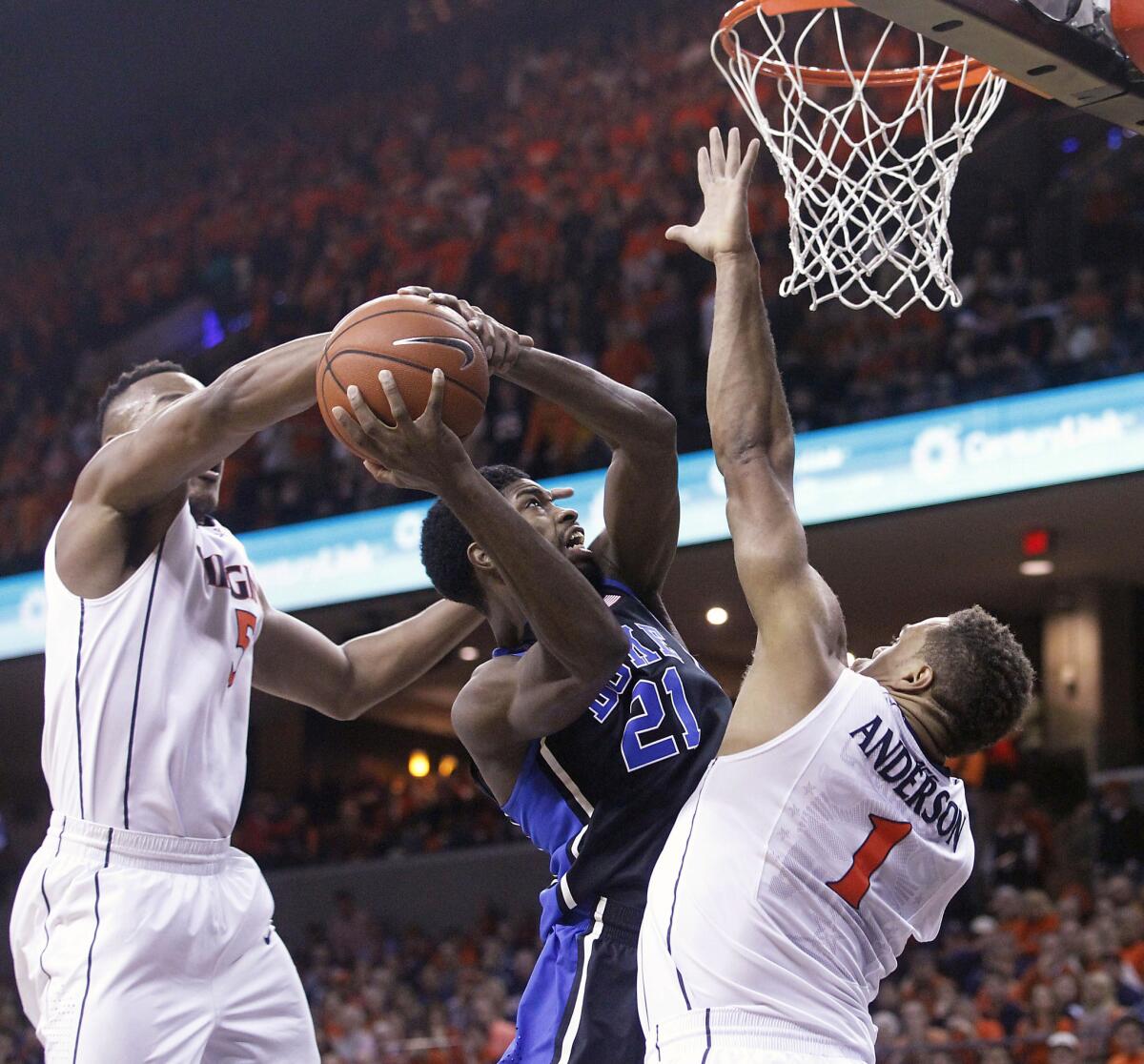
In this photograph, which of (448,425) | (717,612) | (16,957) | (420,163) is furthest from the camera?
(420,163)

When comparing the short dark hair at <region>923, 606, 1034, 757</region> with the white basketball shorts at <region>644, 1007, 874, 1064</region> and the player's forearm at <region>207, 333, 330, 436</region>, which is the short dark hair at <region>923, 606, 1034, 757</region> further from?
the player's forearm at <region>207, 333, 330, 436</region>

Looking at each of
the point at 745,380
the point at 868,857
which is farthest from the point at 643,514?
the point at 868,857

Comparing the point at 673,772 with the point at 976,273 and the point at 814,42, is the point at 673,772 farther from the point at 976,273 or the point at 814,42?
the point at 976,273

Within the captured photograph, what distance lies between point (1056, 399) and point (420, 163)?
8587mm

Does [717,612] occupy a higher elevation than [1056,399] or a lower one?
lower

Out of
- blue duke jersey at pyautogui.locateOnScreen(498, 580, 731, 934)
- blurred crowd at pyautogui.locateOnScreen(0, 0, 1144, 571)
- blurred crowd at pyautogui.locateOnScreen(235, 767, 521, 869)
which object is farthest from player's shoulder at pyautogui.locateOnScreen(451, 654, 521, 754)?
blurred crowd at pyautogui.locateOnScreen(235, 767, 521, 869)

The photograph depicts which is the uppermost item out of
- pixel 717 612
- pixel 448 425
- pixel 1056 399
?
pixel 448 425

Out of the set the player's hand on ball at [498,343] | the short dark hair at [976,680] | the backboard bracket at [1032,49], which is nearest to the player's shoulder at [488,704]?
the player's hand on ball at [498,343]

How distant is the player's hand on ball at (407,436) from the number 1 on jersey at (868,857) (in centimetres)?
89

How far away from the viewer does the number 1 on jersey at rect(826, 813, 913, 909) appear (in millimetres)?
2461

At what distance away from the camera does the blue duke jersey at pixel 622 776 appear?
2.97 meters

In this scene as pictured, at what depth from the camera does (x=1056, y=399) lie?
862 cm

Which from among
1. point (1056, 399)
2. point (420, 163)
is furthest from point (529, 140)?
point (1056, 399)

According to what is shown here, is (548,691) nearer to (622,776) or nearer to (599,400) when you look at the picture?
(622,776)
